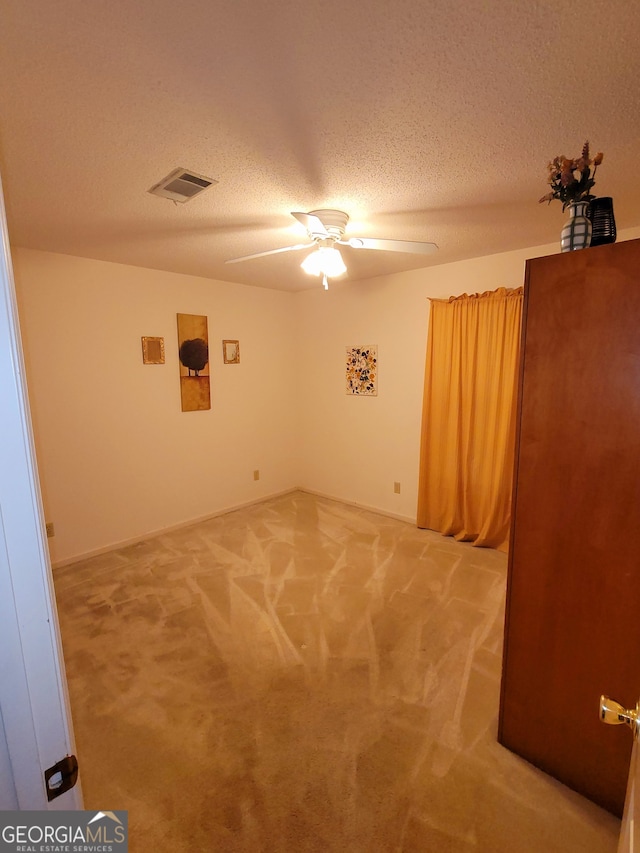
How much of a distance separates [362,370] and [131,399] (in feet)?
7.37

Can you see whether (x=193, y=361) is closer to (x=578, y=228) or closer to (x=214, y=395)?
(x=214, y=395)

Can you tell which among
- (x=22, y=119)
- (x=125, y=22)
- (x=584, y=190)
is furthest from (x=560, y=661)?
(x=22, y=119)

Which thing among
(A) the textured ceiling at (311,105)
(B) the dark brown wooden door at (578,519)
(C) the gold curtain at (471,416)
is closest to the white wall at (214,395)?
(C) the gold curtain at (471,416)

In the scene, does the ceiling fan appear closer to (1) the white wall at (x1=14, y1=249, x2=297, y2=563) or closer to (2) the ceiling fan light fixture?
(2) the ceiling fan light fixture

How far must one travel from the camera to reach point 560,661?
1.42 meters

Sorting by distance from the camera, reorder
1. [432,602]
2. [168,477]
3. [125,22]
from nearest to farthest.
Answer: [125,22] < [432,602] < [168,477]

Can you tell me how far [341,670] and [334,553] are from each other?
1240 mm

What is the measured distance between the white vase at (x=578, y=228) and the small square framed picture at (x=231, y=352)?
325 cm

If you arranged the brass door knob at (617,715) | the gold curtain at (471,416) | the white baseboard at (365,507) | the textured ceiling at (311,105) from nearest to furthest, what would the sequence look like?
1. the brass door knob at (617,715)
2. the textured ceiling at (311,105)
3. the gold curtain at (471,416)
4. the white baseboard at (365,507)

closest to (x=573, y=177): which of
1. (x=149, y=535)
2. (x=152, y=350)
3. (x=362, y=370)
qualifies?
(x=362, y=370)

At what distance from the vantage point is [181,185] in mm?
1791

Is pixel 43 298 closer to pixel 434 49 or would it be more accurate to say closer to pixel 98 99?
pixel 98 99

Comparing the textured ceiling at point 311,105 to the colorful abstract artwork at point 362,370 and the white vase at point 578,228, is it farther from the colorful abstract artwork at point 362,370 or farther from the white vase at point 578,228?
the colorful abstract artwork at point 362,370

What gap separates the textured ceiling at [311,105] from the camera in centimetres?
96
